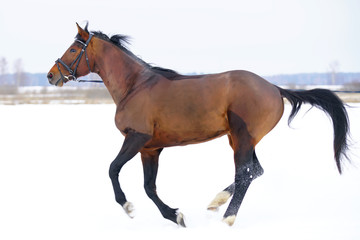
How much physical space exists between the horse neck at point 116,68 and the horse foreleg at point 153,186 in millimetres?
646

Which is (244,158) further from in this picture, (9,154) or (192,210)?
(9,154)

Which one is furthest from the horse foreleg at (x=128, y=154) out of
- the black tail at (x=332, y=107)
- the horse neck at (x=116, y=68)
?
the black tail at (x=332, y=107)

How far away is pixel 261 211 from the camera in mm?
4980

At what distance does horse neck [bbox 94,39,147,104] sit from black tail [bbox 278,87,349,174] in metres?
1.49

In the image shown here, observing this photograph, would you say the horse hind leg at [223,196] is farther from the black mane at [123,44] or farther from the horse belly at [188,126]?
the black mane at [123,44]

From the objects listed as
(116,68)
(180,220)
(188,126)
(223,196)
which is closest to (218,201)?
(223,196)

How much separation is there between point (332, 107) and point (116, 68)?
7.38 feet

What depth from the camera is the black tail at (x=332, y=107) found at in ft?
15.8

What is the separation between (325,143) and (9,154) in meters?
5.99

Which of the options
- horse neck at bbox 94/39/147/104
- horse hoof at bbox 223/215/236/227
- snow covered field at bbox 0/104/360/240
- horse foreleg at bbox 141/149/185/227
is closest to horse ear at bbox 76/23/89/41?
horse neck at bbox 94/39/147/104

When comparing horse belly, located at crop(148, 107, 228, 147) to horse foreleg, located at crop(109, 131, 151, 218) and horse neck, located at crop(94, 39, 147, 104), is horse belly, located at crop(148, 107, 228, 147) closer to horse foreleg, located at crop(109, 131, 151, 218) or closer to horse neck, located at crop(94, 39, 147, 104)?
horse foreleg, located at crop(109, 131, 151, 218)

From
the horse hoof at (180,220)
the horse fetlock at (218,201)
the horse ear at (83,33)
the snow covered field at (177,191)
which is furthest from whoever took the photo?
the horse ear at (83,33)

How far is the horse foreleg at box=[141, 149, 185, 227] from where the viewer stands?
4.41 m

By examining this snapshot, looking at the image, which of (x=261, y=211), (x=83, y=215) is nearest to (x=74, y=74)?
(x=83, y=215)
